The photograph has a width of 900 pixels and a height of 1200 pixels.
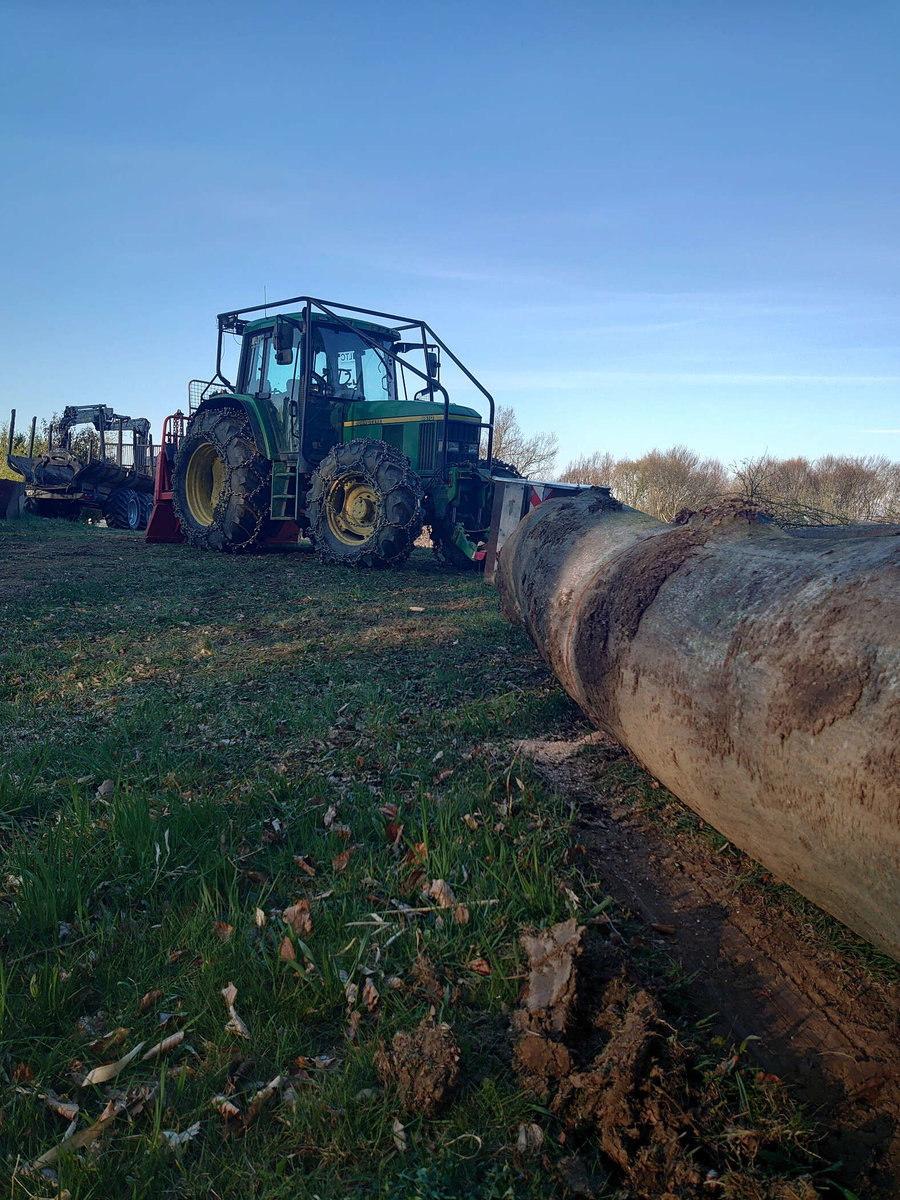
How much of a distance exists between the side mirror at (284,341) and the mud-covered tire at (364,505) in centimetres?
134

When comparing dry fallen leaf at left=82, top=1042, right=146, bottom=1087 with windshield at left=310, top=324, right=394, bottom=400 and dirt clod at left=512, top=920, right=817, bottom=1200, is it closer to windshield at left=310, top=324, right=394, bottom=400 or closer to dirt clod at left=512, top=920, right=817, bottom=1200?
dirt clod at left=512, top=920, right=817, bottom=1200

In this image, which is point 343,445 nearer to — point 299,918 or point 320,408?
point 320,408

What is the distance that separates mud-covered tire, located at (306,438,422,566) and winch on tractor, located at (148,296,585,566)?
0.6 inches

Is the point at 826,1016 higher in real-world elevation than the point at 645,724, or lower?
lower

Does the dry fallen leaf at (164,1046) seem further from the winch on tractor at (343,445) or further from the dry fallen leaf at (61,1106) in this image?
the winch on tractor at (343,445)

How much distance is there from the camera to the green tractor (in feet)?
30.2

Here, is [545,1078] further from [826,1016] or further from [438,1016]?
[826,1016]

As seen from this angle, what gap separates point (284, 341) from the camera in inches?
398

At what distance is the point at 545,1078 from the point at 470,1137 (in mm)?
212

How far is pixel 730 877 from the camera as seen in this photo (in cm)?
261

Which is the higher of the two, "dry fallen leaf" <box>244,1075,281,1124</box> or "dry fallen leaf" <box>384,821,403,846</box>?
"dry fallen leaf" <box>384,821,403,846</box>

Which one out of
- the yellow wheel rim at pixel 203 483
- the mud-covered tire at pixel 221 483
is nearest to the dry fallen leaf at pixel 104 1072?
Result: the mud-covered tire at pixel 221 483

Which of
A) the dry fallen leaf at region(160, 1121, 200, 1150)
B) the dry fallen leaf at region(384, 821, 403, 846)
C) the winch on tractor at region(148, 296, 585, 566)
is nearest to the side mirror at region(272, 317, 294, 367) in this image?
the winch on tractor at region(148, 296, 585, 566)

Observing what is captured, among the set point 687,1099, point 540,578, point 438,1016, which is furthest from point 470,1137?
point 540,578
